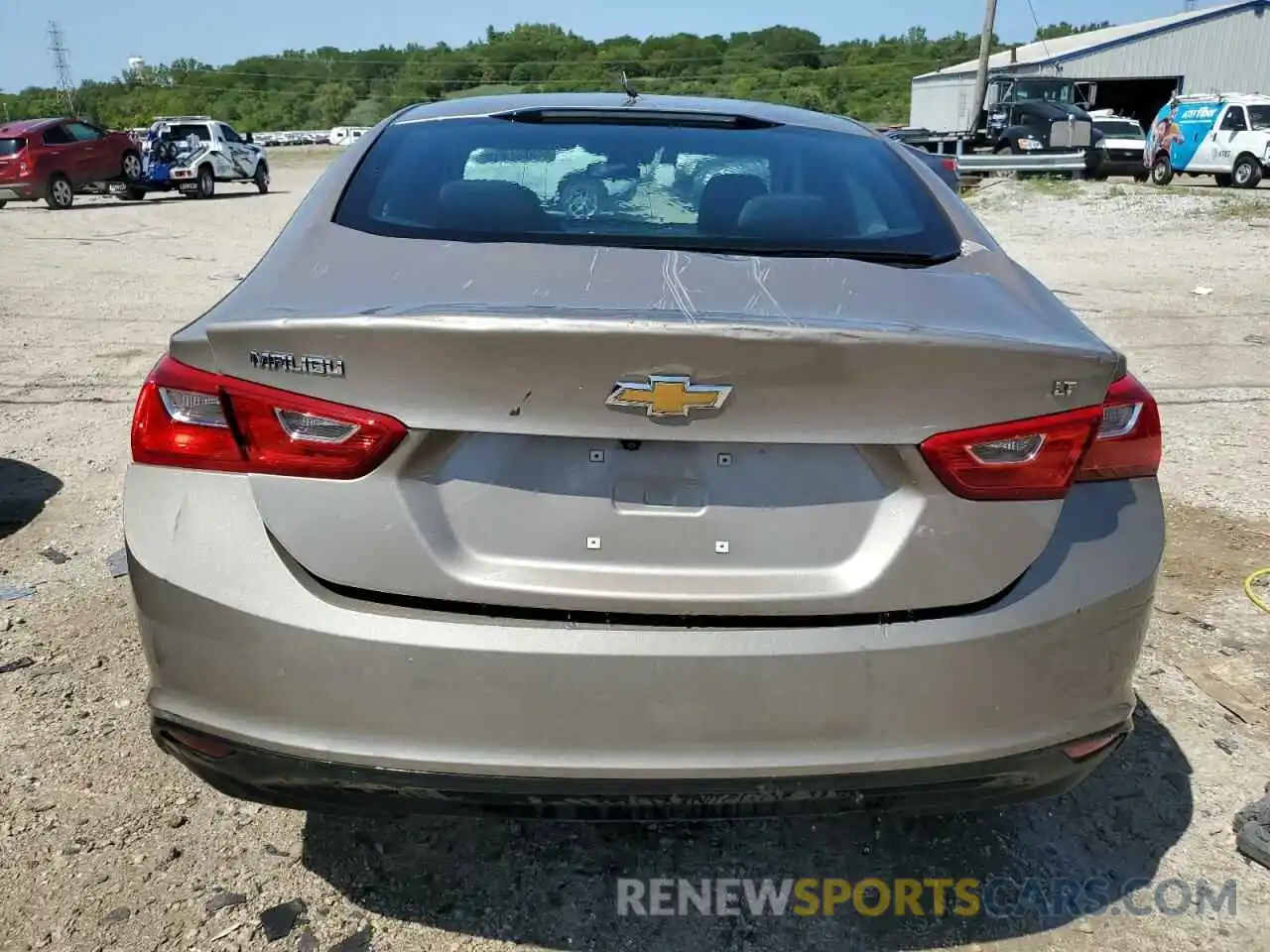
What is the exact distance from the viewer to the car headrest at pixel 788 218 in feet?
7.59

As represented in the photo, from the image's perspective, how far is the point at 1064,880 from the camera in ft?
7.74

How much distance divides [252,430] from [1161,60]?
51.9 m

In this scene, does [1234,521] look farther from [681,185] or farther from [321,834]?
[321,834]

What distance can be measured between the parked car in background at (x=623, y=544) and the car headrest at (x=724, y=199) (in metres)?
0.49

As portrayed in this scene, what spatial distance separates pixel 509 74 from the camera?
9981cm

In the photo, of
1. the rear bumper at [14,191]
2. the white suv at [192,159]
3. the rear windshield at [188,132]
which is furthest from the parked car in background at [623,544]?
the rear windshield at [188,132]

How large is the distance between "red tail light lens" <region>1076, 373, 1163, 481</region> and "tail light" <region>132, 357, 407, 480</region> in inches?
48.2

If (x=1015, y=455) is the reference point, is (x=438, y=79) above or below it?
below

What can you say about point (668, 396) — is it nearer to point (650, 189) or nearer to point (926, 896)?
point (650, 189)

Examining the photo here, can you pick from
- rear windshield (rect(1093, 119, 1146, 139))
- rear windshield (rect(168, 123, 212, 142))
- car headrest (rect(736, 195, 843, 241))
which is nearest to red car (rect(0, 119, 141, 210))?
rear windshield (rect(168, 123, 212, 142))

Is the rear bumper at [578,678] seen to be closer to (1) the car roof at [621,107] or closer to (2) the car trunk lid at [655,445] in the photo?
(2) the car trunk lid at [655,445]

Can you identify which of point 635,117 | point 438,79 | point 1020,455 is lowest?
point 438,79

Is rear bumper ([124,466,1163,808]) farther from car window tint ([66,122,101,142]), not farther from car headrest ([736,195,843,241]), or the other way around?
car window tint ([66,122,101,142])

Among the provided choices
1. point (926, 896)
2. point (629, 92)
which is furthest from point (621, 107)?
point (926, 896)
